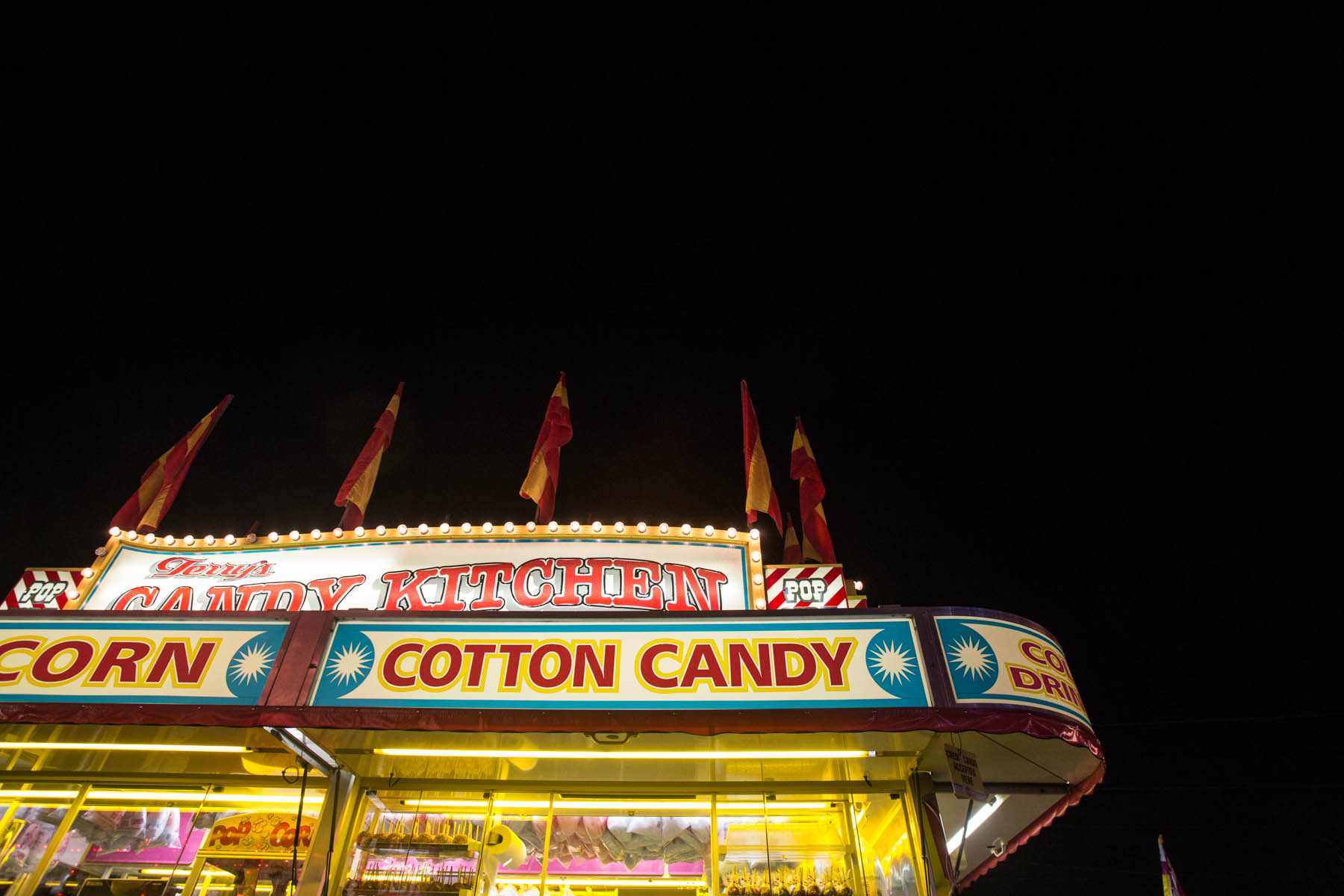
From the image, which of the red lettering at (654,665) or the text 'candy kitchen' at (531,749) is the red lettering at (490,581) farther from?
the red lettering at (654,665)

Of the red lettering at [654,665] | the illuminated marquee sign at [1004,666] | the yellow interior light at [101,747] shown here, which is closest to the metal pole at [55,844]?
the yellow interior light at [101,747]

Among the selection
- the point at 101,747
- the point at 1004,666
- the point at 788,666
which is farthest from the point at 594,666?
the point at 101,747

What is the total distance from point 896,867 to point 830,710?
2186 mm

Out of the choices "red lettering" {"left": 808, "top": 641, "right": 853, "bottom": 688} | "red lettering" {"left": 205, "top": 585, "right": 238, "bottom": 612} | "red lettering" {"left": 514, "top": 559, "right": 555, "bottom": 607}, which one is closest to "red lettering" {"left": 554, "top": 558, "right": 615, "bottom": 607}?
"red lettering" {"left": 514, "top": 559, "right": 555, "bottom": 607}

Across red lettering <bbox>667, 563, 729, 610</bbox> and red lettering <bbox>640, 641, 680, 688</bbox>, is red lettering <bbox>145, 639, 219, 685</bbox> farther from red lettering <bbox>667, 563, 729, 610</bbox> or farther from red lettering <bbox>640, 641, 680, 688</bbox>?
red lettering <bbox>667, 563, 729, 610</bbox>

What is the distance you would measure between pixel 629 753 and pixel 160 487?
9.61 m

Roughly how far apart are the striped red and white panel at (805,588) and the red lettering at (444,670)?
162 inches

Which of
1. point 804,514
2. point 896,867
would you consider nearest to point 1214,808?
point 804,514

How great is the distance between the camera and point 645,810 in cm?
732

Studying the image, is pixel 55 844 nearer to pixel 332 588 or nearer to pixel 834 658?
pixel 332 588

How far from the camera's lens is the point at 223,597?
942 cm

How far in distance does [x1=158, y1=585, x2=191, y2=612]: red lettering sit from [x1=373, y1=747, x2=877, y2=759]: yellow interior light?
427 cm

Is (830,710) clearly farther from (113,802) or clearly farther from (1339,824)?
(1339,824)

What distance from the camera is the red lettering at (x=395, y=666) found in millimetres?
6012
